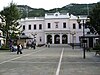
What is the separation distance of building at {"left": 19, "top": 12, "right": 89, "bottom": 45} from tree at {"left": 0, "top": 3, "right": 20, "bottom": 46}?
43042 millimetres

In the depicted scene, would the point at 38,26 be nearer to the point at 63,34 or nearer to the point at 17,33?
the point at 63,34

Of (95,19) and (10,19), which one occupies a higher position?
(10,19)

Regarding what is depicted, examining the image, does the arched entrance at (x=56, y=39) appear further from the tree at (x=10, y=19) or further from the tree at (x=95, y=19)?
the tree at (x=95, y=19)

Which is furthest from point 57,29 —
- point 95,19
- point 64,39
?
point 95,19

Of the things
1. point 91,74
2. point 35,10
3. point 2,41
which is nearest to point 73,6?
point 35,10

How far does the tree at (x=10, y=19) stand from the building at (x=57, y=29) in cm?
4304

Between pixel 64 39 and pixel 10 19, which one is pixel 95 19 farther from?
pixel 64 39

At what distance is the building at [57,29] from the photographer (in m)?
105

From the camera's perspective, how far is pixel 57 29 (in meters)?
107

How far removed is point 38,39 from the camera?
110312 millimetres

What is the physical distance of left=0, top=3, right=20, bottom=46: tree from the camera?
197 ft

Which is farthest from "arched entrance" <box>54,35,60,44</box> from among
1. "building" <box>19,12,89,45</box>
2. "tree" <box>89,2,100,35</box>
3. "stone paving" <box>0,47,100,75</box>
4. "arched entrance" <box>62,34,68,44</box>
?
"stone paving" <box>0,47,100,75</box>

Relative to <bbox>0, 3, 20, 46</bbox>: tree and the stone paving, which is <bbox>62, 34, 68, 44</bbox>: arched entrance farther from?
the stone paving

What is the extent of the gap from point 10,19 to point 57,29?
47.9m
